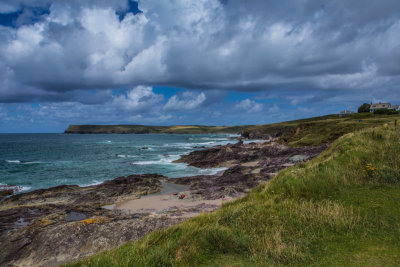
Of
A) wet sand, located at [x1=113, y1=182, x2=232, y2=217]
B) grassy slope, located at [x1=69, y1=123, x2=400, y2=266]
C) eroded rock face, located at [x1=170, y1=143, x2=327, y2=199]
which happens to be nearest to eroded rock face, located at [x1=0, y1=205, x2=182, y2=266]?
grassy slope, located at [x1=69, y1=123, x2=400, y2=266]

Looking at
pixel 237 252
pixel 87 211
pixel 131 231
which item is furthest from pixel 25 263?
pixel 237 252

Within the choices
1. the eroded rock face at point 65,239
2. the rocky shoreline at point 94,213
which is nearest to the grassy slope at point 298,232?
the eroded rock face at point 65,239

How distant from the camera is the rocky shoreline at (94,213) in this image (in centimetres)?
998

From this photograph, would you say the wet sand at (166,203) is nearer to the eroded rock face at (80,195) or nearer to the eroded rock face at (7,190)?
the eroded rock face at (80,195)

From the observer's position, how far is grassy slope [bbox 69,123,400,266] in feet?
18.2

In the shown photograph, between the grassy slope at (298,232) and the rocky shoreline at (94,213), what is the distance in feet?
14.2

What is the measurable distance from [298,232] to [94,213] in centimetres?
1385

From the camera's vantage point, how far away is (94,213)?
613 inches

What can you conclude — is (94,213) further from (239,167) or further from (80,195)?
(239,167)

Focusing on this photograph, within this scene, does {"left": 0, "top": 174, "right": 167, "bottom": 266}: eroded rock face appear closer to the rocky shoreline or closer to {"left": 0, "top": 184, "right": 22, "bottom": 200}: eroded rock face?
the rocky shoreline

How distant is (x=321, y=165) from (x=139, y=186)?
2030cm

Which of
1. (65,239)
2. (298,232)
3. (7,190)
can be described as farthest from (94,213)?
(7,190)

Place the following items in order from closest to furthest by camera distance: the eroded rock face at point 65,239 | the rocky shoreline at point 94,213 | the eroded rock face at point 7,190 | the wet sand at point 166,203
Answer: the eroded rock face at point 65,239 < the rocky shoreline at point 94,213 < the wet sand at point 166,203 < the eroded rock face at point 7,190

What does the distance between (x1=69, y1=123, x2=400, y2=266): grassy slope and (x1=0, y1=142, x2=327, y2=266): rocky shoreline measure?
14.2ft
